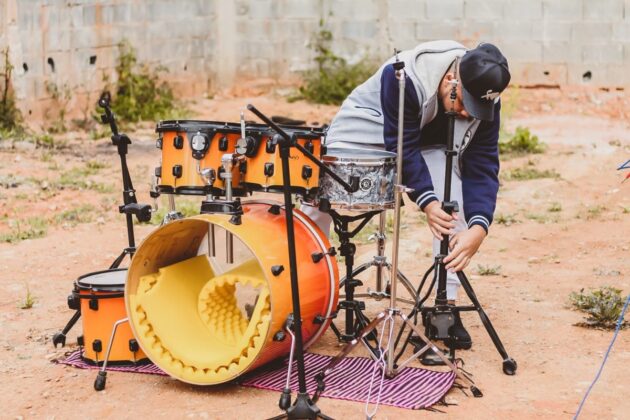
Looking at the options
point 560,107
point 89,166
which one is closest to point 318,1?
point 560,107

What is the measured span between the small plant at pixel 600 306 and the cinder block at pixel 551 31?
26.6 ft

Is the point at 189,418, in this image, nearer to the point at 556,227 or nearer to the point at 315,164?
the point at 315,164

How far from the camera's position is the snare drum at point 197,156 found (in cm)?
468

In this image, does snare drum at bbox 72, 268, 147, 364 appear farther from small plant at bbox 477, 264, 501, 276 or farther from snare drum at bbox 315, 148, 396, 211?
small plant at bbox 477, 264, 501, 276

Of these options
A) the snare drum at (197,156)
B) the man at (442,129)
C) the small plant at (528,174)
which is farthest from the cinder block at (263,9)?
the snare drum at (197,156)

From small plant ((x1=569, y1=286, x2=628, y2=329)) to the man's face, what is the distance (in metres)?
1.56

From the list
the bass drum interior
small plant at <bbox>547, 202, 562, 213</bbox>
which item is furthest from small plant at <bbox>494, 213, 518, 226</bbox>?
the bass drum interior

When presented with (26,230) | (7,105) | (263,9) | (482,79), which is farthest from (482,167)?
(263,9)

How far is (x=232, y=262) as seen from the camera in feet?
15.9

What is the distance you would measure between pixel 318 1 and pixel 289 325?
10.2 metres

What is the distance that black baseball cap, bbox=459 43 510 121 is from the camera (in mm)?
4551

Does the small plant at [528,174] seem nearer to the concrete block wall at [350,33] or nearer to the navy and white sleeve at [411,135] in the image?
the concrete block wall at [350,33]

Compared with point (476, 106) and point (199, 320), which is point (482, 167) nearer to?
point (476, 106)

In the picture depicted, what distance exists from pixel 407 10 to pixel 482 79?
31.4 feet
